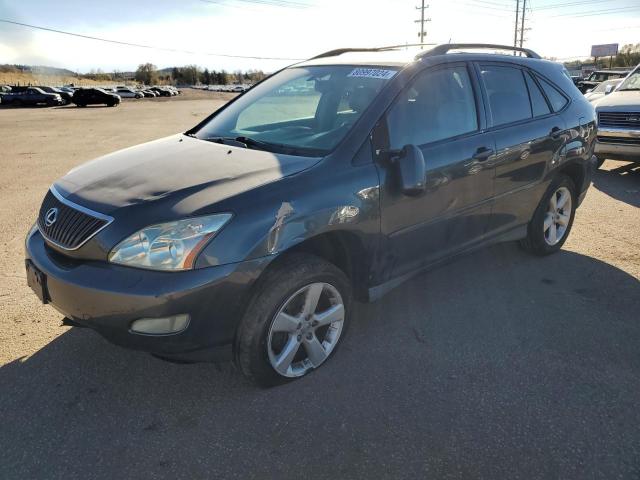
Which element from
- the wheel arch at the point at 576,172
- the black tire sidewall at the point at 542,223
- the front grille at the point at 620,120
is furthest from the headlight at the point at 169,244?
the front grille at the point at 620,120

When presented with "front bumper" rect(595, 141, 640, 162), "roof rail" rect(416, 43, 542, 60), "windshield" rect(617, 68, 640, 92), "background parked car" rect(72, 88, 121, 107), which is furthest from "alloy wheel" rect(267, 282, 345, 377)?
"background parked car" rect(72, 88, 121, 107)

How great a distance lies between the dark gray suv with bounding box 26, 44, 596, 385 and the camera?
7.88 ft

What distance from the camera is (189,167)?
115 inches

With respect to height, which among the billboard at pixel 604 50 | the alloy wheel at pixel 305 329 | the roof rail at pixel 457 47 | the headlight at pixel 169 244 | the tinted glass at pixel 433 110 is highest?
the billboard at pixel 604 50

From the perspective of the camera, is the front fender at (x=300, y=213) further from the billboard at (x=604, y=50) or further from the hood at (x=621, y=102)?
the billboard at (x=604, y=50)

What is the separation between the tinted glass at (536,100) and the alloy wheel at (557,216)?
768 mm

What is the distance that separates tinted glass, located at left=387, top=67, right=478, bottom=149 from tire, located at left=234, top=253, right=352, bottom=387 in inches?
37.6

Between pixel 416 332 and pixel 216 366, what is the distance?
133cm

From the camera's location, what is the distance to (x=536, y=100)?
14.0ft

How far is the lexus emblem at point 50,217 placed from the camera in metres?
2.79

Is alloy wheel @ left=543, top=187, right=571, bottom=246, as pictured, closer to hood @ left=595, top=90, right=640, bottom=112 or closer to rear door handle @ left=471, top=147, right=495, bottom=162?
rear door handle @ left=471, top=147, right=495, bottom=162

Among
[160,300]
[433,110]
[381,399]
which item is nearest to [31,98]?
[433,110]

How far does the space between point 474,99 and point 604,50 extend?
105 metres

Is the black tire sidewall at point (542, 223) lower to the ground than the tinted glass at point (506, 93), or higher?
lower
